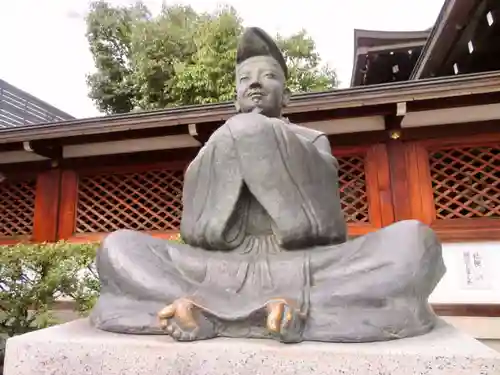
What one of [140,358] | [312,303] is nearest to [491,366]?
[312,303]

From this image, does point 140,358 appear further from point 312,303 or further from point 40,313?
point 40,313

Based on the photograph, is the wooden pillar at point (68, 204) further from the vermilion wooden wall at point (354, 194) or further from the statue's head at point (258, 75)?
the statue's head at point (258, 75)

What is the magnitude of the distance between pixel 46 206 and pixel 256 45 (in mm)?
4902

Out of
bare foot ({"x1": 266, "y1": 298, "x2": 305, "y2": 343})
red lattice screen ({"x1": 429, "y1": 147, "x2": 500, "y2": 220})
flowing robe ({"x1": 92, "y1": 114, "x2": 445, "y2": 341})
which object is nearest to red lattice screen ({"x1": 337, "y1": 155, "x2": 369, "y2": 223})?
red lattice screen ({"x1": 429, "y1": 147, "x2": 500, "y2": 220})

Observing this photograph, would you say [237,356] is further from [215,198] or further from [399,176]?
[399,176]

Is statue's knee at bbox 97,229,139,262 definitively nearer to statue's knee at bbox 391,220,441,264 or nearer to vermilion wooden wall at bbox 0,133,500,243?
statue's knee at bbox 391,220,441,264

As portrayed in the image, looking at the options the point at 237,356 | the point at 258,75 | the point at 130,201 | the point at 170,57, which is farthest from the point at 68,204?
the point at 170,57

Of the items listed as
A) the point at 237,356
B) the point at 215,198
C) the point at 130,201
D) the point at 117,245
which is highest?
the point at 130,201

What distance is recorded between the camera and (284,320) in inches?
65.1

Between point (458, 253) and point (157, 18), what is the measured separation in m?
13.6

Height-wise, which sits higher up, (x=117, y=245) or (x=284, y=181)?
(x=284, y=181)

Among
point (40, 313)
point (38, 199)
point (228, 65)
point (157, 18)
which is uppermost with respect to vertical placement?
point (157, 18)

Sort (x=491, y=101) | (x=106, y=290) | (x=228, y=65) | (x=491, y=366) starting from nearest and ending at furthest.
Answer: (x=491, y=366), (x=106, y=290), (x=491, y=101), (x=228, y=65)

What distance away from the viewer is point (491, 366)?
1.46 metres
